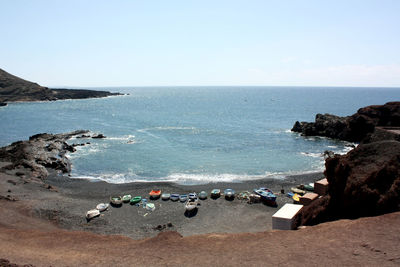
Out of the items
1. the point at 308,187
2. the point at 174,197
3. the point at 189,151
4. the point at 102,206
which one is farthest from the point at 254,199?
the point at 189,151

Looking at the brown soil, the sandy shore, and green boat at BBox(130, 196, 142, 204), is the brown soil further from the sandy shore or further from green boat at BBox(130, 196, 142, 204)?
green boat at BBox(130, 196, 142, 204)

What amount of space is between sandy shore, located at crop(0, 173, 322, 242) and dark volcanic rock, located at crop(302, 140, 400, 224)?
33.2ft

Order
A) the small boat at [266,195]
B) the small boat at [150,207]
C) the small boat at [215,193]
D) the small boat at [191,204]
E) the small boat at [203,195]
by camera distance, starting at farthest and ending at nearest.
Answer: the small boat at [215,193]
the small boat at [203,195]
the small boat at [266,195]
the small boat at [150,207]
the small boat at [191,204]

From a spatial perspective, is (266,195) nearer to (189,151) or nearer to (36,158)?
(189,151)

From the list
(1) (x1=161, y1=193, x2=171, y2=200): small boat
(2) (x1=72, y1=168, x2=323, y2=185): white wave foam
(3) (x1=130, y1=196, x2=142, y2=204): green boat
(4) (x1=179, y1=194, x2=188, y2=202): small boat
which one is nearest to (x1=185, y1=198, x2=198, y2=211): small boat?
(4) (x1=179, y1=194, x2=188, y2=202): small boat

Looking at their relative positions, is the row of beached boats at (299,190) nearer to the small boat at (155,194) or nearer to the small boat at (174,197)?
the small boat at (174,197)

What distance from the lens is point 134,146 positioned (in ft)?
207

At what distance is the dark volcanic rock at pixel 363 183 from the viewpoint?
15.9 m

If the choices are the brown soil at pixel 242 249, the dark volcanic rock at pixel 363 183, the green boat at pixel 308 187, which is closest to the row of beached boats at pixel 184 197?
the green boat at pixel 308 187

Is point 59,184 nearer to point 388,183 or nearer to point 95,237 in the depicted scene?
point 95,237

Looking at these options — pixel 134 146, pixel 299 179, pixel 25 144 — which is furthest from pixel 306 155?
pixel 25 144

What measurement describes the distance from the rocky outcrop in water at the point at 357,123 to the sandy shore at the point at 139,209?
35011 millimetres

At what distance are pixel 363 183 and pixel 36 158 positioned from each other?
4806 centimetres

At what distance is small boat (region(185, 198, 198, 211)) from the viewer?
1219 inches
